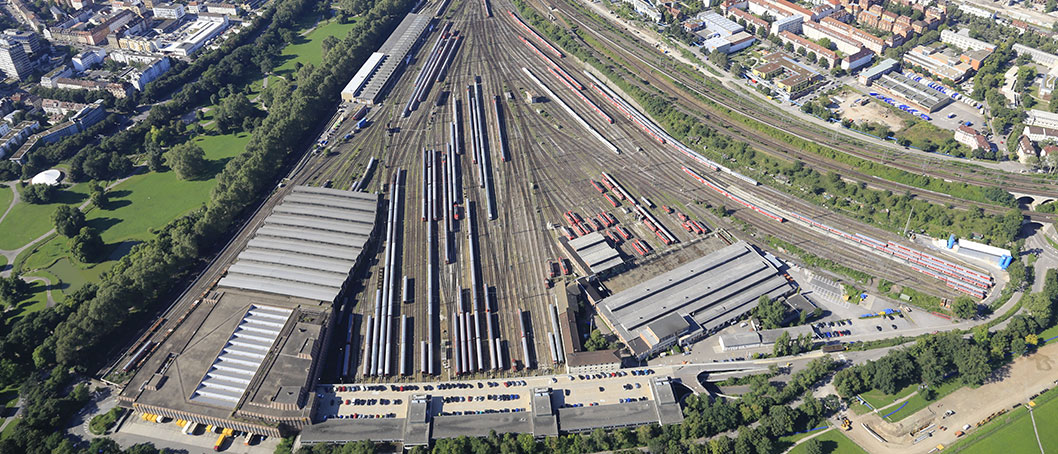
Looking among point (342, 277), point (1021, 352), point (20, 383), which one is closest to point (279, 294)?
point (342, 277)

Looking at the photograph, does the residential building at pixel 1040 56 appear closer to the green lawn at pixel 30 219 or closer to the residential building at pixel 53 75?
the green lawn at pixel 30 219

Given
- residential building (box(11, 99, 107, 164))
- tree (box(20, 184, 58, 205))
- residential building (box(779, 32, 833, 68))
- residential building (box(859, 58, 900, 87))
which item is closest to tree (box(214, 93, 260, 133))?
residential building (box(11, 99, 107, 164))

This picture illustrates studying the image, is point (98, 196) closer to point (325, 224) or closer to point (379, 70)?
point (325, 224)

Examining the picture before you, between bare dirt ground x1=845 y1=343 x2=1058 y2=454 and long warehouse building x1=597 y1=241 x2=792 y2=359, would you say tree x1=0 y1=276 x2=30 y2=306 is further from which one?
bare dirt ground x1=845 y1=343 x2=1058 y2=454

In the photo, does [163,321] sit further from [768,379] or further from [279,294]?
[768,379]

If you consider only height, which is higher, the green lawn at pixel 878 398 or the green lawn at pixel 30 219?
the green lawn at pixel 30 219

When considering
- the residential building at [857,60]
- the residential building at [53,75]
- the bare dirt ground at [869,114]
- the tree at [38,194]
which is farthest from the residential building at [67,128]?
the residential building at [857,60]
